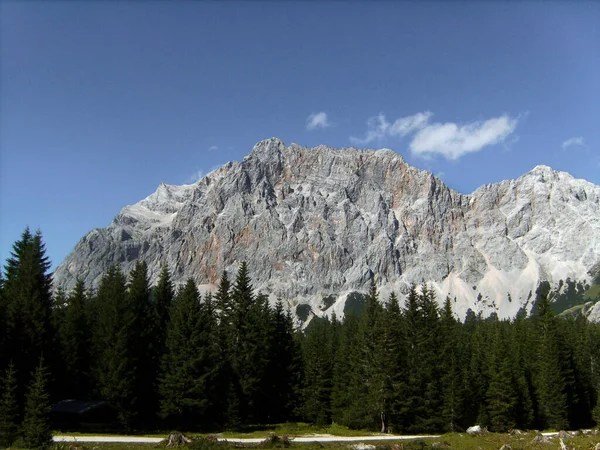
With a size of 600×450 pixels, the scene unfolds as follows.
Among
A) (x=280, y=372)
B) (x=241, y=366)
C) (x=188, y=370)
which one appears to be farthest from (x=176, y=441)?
(x=280, y=372)

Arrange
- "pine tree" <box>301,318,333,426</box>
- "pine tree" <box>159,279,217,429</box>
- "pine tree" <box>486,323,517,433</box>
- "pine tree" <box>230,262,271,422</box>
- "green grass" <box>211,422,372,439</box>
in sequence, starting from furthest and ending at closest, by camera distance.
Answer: "pine tree" <box>301,318,333,426</box>
"pine tree" <box>486,323,517,433</box>
"pine tree" <box>230,262,271,422</box>
"green grass" <box>211,422,372,439</box>
"pine tree" <box>159,279,217,429</box>

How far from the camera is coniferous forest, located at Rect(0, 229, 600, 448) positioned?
148 ft

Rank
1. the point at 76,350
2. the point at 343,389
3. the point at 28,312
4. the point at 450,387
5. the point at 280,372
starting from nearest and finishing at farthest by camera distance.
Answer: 1. the point at 28,312
2. the point at 450,387
3. the point at 76,350
4. the point at 343,389
5. the point at 280,372

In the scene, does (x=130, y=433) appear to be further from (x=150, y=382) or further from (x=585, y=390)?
(x=585, y=390)

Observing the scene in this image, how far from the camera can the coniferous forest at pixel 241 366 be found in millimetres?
45062

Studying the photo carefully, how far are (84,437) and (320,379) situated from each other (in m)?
33.8

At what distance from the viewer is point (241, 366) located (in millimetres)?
58844

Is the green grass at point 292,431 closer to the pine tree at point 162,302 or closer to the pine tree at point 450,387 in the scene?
the pine tree at point 450,387

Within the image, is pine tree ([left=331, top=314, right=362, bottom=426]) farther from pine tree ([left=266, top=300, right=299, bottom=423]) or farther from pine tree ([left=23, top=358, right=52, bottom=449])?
pine tree ([left=23, top=358, right=52, bottom=449])

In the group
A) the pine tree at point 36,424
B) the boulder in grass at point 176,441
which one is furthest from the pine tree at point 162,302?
the boulder in grass at point 176,441

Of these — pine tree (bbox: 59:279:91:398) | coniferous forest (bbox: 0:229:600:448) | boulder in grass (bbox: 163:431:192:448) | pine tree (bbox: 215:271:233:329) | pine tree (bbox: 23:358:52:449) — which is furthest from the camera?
pine tree (bbox: 215:271:233:329)

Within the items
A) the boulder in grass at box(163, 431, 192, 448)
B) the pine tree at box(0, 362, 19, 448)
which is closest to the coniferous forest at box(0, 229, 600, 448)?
the pine tree at box(0, 362, 19, 448)

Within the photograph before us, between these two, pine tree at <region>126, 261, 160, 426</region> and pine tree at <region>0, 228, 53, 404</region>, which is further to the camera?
pine tree at <region>126, 261, 160, 426</region>

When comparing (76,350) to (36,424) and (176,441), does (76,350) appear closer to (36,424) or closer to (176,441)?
(36,424)
